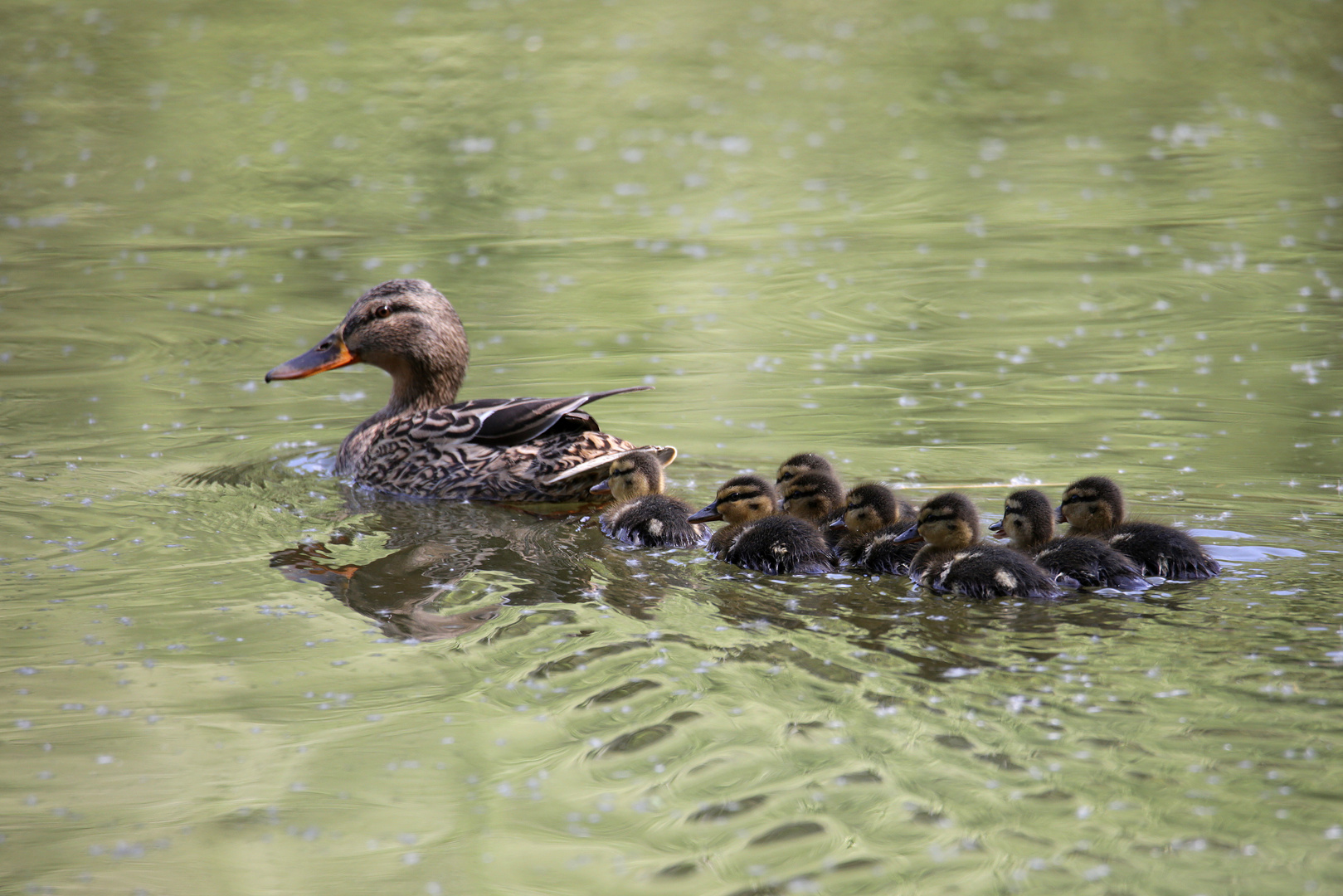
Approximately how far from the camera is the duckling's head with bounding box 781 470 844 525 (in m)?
5.16

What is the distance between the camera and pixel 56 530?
5168mm

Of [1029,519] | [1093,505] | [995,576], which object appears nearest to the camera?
[995,576]

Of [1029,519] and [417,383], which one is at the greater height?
[417,383]

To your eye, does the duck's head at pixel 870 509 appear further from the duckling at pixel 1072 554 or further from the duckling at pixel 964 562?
the duckling at pixel 1072 554

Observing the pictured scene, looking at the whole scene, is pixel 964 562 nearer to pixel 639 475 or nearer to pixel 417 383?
pixel 639 475

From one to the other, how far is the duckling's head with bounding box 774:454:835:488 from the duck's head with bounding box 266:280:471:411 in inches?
75.9

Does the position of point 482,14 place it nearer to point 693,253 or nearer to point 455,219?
point 455,219

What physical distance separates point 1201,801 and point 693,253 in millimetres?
6913

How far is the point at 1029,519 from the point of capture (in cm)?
466

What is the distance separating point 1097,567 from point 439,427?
2.77 meters

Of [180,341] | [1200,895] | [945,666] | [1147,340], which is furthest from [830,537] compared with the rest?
[180,341]

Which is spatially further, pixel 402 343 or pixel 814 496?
pixel 402 343

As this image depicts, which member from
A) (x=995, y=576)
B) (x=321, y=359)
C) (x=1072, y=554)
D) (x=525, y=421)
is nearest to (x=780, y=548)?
(x=995, y=576)

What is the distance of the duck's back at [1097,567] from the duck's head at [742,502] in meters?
1.02
